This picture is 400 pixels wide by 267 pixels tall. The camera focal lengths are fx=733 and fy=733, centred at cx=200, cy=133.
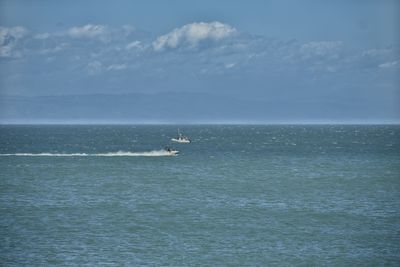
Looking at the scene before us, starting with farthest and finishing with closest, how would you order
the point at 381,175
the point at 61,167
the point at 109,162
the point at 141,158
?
the point at 141,158 → the point at 109,162 → the point at 61,167 → the point at 381,175

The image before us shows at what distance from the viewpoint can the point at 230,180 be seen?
10581 centimetres

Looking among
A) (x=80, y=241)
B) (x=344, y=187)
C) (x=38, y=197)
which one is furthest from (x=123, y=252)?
(x=344, y=187)

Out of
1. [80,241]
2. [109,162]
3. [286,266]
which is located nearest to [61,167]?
[109,162]

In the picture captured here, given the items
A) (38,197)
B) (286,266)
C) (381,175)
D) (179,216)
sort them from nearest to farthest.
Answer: (286,266) < (179,216) < (38,197) < (381,175)

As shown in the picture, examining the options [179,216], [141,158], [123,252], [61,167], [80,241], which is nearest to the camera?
[123,252]

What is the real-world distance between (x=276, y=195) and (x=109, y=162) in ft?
197

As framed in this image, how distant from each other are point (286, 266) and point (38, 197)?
42.5m

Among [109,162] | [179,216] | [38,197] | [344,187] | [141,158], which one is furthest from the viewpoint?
[141,158]

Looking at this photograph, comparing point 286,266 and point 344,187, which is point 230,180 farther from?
point 286,266

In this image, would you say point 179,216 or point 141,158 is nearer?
point 179,216

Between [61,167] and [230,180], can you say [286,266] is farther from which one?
[61,167]

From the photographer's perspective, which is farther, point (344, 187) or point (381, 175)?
point (381, 175)

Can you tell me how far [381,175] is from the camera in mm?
113312

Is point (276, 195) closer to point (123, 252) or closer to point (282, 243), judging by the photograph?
point (282, 243)
